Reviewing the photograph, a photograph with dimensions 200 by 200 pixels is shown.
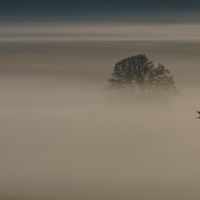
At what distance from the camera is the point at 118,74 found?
44438 mm

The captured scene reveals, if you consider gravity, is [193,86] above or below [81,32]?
below

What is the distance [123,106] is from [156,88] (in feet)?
6.46

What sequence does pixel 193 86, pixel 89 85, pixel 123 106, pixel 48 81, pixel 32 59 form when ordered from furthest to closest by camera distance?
pixel 32 59, pixel 48 81, pixel 89 85, pixel 193 86, pixel 123 106

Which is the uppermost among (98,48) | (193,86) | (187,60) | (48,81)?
(98,48)

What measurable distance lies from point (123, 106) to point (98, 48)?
101 meters

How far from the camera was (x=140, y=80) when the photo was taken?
43781mm

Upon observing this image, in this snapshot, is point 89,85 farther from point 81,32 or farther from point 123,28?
point 123,28

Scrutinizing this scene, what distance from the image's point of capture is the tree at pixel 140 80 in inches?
1713

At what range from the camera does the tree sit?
4350cm

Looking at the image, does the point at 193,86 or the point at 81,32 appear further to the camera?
the point at 81,32

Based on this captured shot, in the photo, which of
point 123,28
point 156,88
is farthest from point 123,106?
point 123,28

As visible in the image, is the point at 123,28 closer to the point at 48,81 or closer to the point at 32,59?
the point at 32,59

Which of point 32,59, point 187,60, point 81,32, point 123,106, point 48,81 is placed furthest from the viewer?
point 81,32

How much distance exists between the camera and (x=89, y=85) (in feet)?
240
